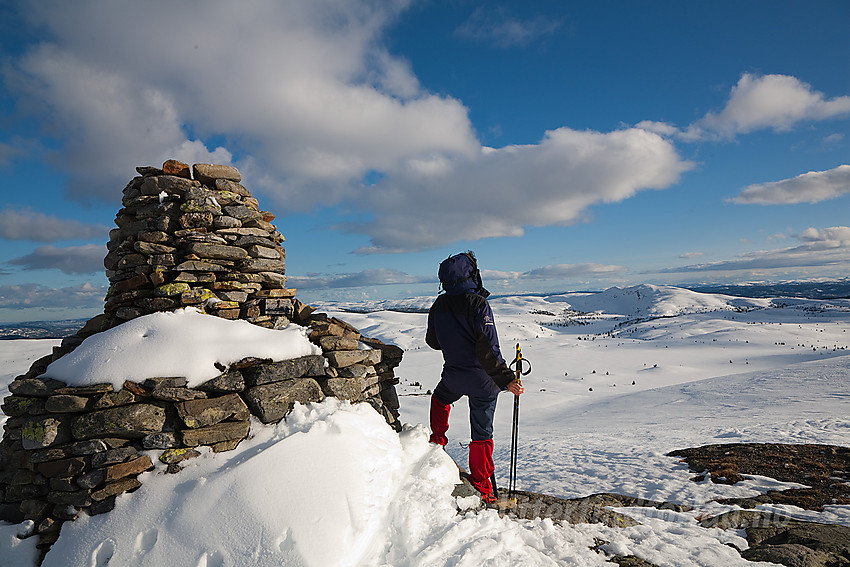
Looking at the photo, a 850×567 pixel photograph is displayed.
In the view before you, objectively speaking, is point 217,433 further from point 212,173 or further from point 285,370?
point 212,173

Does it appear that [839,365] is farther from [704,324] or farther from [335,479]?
[704,324]

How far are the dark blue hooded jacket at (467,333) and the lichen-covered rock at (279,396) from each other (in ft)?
6.07

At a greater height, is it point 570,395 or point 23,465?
point 23,465

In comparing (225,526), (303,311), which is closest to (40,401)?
(225,526)

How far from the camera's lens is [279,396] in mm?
5172

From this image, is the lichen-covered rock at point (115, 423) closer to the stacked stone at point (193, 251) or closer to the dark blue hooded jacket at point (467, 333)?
the stacked stone at point (193, 251)

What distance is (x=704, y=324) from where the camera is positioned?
156ft

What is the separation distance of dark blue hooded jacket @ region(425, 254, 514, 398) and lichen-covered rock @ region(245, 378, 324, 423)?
1850 millimetres

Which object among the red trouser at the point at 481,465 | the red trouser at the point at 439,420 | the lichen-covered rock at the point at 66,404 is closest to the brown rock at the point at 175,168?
the lichen-covered rock at the point at 66,404

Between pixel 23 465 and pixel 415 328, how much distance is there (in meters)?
47.0

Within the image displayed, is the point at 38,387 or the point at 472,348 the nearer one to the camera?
the point at 38,387

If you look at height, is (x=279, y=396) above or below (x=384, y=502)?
above

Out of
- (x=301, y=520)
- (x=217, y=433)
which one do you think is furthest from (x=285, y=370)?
(x=301, y=520)

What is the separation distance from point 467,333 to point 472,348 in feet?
0.72
